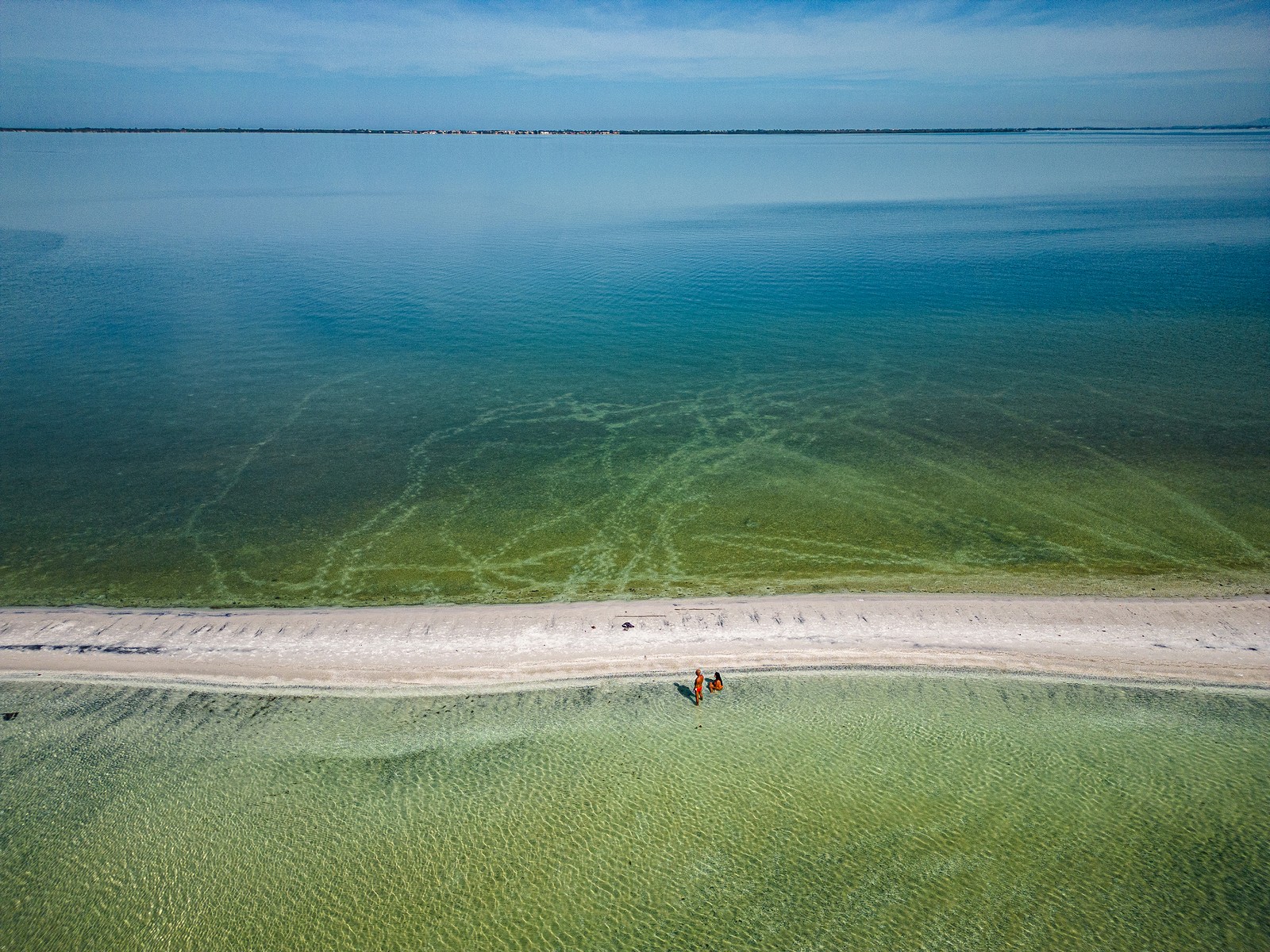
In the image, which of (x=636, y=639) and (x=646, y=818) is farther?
(x=636, y=639)

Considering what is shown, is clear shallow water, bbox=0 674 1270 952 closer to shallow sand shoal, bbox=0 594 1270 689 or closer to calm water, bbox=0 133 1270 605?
shallow sand shoal, bbox=0 594 1270 689

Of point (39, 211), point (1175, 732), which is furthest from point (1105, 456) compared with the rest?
point (39, 211)

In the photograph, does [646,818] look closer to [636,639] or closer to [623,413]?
[636,639]

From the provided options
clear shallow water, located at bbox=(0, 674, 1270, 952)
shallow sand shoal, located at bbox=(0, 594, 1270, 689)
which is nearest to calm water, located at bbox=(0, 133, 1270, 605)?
shallow sand shoal, located at bbox=(0, 594, 1270, 689)

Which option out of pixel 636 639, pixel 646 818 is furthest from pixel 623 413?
pixel 646 818

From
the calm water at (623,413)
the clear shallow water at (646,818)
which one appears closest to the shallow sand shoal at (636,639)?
the clear shallow water at (646,818)

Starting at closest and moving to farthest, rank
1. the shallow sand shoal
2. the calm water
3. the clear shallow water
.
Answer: the clear shallow water < the shallow sand shoal < the calm water
